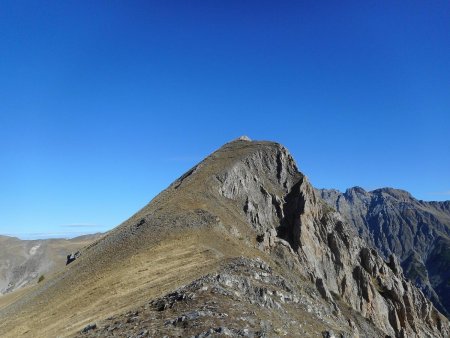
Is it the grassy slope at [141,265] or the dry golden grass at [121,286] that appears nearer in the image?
the dry golden grass at [121,286]

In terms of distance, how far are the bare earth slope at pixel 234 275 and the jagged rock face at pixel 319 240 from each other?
269 mm

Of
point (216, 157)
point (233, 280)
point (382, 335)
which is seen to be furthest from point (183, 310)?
point (216, 157)

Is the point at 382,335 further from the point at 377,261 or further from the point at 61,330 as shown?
the point at 61,330

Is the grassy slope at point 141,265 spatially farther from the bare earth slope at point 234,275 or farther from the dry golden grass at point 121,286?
the bare earth slope at point 234,275

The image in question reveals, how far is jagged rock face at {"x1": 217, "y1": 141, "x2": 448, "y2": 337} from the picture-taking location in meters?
84.0

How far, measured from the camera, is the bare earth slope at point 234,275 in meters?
31.9

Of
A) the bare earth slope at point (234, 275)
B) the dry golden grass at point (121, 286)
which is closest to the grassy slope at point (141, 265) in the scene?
the dry golden grass at point (121, 286)

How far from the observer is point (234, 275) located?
38625 millimetres

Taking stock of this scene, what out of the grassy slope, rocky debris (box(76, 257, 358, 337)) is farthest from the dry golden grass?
rocky debris (box(76, 257, 358, 337))

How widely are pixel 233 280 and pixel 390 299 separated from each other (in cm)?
6930

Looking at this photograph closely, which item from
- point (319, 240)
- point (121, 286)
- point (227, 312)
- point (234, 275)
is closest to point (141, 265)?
point (121, 286)

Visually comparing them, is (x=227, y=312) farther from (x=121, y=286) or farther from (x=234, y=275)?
(x=121, y=286)

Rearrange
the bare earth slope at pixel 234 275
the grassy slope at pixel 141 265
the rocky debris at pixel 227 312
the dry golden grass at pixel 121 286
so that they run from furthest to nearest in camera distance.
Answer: the grassy slope at pixel 141 265 < the dry golden grass at pixel 121 286 < the bare earth slope at pixel 234 275 < the rocky debris at pixel 227 312

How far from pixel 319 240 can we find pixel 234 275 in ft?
177
